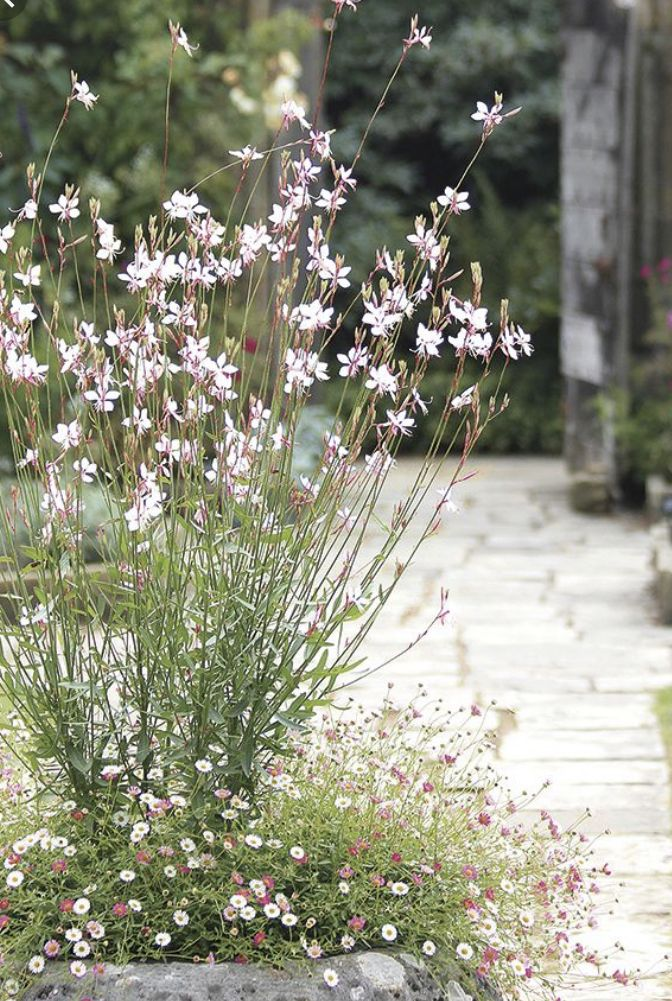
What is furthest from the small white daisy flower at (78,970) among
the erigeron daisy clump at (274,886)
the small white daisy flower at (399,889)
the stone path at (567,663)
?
the stone path at (567,663)

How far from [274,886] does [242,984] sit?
177 millimetres

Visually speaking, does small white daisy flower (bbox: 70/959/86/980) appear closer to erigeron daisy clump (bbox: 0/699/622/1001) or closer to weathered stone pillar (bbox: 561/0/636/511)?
erigeron daisy clump (bbox: 0/699/622/1001)

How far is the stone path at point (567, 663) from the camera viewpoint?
3.67 metres

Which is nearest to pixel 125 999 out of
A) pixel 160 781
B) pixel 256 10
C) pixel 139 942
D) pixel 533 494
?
pixel 139 942

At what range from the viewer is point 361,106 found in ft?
42.9

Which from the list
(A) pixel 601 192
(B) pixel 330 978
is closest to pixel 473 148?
(A) pixel 601 192

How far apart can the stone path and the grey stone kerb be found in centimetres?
62

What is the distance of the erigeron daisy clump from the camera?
2.26 meters

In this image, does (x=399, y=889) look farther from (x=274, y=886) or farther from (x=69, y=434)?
(x=69, y=434)

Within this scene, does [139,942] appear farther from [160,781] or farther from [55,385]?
[55,385]

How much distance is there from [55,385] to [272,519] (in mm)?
4655

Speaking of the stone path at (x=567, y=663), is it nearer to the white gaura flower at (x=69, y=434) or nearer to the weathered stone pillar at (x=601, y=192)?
the weathered stone pillar at (x=601, y=192)

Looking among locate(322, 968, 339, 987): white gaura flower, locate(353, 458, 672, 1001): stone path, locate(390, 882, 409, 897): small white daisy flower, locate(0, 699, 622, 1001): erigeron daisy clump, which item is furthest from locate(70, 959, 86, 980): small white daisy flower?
locate(353, 458, 672, 1001): stone path

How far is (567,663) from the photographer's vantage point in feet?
18.4
